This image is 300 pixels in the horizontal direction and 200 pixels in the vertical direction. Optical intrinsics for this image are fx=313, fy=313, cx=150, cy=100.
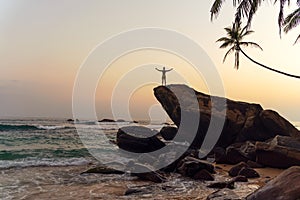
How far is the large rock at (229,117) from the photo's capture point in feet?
77.3

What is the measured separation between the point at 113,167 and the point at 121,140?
20.2 feet

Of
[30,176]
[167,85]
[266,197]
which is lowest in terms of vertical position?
[30,176]

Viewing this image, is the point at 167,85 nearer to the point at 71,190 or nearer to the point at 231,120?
the point at 231,120

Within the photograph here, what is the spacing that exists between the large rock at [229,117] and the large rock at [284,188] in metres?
18.0

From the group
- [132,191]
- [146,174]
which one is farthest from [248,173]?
[132,191]

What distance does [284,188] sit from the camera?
19.7 ft

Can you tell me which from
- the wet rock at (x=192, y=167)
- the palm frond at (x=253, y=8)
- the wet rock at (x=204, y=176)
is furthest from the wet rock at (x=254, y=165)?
the palm frond at (x=253, y=8)

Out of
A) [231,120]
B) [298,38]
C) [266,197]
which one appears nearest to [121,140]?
[231,120]

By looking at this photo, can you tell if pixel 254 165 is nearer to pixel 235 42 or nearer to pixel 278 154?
pixel 278 154

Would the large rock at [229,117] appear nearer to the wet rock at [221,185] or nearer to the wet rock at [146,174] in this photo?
the wet rock at [146,174]

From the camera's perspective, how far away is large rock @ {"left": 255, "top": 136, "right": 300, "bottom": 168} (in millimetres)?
14300

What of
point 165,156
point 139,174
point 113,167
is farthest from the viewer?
point 165,156

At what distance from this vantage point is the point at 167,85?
27.5 m

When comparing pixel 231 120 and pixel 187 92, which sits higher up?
pixel 187 92
